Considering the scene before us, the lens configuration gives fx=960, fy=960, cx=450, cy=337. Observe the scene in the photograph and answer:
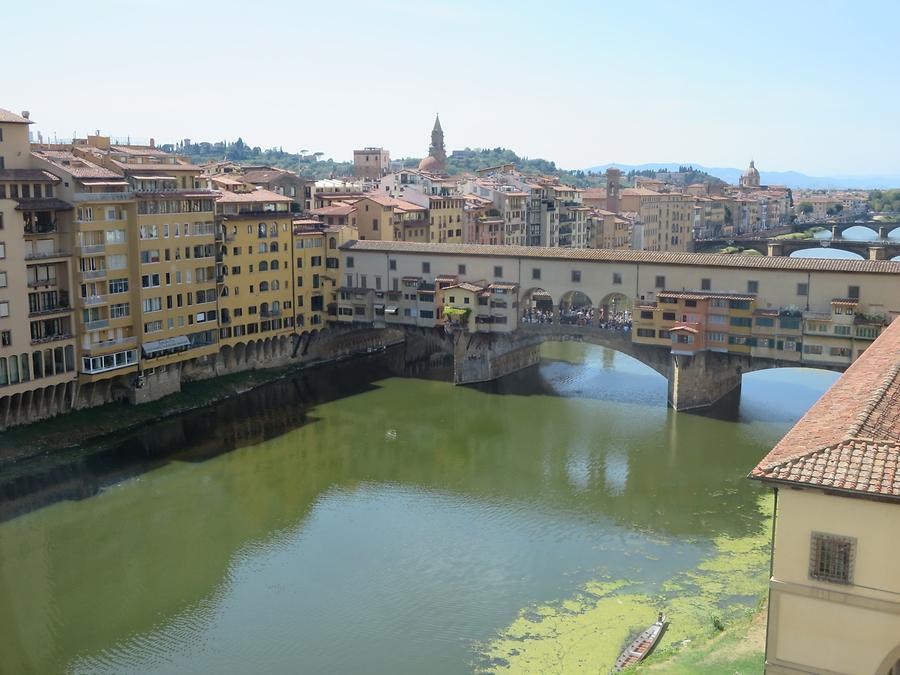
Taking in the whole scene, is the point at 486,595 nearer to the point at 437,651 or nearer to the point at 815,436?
the point at 437,651

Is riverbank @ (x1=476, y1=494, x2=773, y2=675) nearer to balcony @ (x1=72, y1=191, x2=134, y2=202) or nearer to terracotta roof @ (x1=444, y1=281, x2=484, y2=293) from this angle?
terracotta roof @ (x1=444, y1=281, x2=484, y2=293)

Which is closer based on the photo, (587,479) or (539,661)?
(539,661)

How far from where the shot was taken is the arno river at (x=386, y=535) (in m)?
23.6

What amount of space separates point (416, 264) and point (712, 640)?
1305 inches

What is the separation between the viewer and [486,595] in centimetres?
2578

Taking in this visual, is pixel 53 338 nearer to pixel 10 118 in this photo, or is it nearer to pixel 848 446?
pixel 10 118

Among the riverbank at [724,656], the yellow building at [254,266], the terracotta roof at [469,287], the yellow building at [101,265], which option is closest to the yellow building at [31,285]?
the yellow building at [101,265]

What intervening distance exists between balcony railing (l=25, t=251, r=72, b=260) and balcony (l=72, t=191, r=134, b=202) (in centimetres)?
226

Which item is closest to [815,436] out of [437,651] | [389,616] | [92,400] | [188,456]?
[437,651]

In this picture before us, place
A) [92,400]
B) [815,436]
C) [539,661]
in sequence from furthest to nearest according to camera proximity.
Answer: [92,400]
[539,661]
[815,436]

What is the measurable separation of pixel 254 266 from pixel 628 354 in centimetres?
1959

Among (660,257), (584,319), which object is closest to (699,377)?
(660,257)

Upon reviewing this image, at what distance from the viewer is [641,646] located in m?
22.6

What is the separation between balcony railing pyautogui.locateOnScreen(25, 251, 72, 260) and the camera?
126ft
